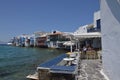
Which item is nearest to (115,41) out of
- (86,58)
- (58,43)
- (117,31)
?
(117,31)

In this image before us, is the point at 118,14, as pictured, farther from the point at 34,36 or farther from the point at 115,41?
the point at 34,36

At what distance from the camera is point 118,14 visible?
7613mm

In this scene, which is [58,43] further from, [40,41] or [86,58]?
[86,58]

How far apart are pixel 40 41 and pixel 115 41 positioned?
91301 mm

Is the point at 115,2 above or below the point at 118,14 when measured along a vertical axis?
above

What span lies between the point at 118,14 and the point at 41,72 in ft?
25.0

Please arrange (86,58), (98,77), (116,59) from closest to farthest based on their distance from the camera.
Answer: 1. (116,59)
2. (98,77)
3. (86,58)

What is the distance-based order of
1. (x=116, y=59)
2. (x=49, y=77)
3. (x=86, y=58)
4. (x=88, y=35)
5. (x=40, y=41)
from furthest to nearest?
1. (x=40, y=41)
2. (x=88, y=35)
3. (x=86, y=58)
4. (x=49, y=77)
5. (x=116, y=59)

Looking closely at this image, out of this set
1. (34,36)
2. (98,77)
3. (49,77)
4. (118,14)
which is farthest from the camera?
(34,36)

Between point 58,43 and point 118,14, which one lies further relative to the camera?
point 58,43

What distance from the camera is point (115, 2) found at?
7949 mm

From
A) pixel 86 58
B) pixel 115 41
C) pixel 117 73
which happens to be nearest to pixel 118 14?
pixel 115 41

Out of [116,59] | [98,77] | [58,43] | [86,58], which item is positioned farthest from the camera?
[58,43]

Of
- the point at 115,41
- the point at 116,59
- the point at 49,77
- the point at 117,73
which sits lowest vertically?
the point at 49,77
